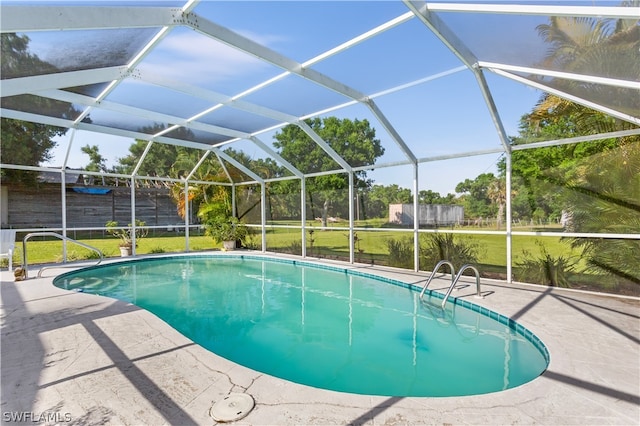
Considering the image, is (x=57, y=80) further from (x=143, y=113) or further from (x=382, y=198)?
(x=382, y=198)

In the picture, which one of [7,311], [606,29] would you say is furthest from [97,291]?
[606,29]

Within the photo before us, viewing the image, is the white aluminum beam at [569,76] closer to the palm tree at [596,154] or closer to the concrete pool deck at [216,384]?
the palm tree at [596,154]

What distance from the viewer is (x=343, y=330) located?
17.8 feet

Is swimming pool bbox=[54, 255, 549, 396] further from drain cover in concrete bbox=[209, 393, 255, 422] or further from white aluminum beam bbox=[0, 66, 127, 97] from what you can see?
white aluminum beam bbox=[0, 66, 127, 97]

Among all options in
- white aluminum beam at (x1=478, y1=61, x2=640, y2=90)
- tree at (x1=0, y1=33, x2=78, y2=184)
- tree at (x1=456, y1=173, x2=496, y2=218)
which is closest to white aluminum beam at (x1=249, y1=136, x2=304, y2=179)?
tree at (x1=0, y1=33, x2=78, y2=184)

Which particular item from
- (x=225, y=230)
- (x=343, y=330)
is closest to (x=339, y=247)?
(x=225, y=230)

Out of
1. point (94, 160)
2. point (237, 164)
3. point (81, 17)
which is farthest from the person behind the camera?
point (94, 160)

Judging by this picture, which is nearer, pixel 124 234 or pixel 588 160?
pixel 588 160

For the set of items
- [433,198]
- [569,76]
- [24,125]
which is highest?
[24,125]

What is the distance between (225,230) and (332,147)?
642 centimetres

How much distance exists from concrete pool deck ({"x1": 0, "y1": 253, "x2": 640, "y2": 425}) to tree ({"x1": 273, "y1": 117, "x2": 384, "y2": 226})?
19.3 ft

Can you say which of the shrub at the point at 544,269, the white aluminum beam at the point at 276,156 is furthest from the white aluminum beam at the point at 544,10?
the white aluminum beam at the point at 276,156

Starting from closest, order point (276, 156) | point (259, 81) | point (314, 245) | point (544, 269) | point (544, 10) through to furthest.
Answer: point (544, 10) < point (259, 81) < point (544, 269) < point (276, 156) < point (314, 245)

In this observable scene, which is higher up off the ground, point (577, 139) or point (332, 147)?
point (332, 147)
